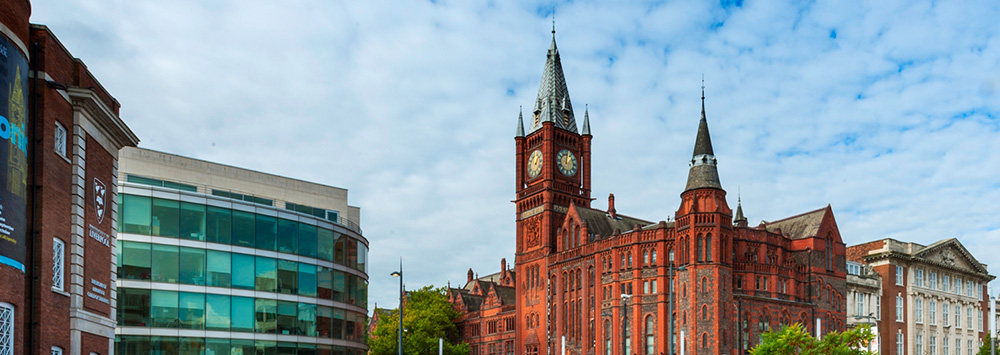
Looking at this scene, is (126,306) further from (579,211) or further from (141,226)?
(579,211)

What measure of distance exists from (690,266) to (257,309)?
1555 inches

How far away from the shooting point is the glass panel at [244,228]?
160 feet

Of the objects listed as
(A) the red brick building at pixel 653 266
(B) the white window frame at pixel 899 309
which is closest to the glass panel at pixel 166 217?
(A) the red brick building at pixel 653 266

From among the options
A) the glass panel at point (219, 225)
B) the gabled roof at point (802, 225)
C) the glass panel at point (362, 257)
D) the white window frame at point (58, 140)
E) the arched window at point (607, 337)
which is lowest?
the arched window at point (607, 337)

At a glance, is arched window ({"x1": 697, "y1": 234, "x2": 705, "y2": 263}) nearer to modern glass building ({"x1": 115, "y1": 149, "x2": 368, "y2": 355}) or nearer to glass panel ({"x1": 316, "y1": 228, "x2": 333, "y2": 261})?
modern glass building ({"x1": 115, "y1": 149, "x2": 368, "y2": 355})

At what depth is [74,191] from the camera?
28703 mm

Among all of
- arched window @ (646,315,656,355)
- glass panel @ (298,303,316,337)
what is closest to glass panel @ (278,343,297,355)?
glass panel @ (298,303,316,337)

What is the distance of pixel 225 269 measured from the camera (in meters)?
48.1

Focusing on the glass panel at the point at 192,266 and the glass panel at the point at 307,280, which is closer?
the glass panel at the point at 192,266

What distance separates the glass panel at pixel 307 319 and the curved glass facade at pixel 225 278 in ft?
0.18

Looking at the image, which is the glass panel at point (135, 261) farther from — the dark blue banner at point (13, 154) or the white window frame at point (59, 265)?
the dark blue banner at point (13, 154)

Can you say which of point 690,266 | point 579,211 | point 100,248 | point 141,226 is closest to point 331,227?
point 141,226

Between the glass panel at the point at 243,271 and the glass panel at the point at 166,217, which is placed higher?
the glass panel at the point at 166,217

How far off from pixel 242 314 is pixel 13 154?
84.4 feet
